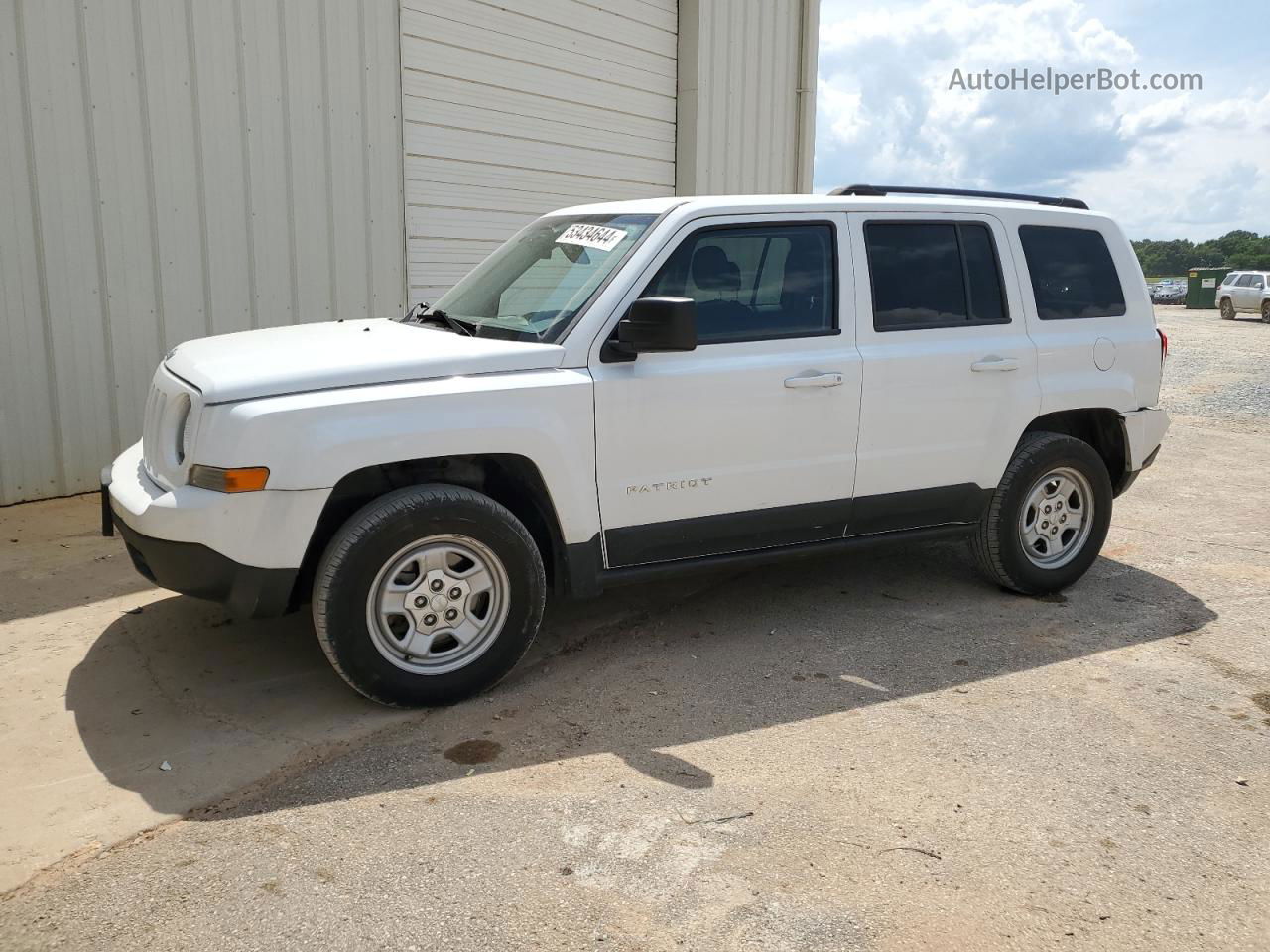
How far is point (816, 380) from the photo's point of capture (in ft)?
14.9

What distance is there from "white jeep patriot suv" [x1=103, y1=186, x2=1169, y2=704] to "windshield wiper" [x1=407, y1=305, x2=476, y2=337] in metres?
0.02

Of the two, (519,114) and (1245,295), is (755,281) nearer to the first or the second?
(519,114)

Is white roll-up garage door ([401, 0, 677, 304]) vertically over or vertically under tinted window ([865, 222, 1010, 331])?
over

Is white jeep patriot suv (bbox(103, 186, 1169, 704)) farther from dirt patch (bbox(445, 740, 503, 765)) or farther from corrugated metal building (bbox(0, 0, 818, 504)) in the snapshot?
corrugated metal building (bbox(0, 0, 818, 504))

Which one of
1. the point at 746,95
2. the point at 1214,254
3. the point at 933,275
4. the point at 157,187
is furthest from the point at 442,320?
Result: the point at 1214,254

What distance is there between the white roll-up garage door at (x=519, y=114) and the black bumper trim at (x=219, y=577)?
16.8ft

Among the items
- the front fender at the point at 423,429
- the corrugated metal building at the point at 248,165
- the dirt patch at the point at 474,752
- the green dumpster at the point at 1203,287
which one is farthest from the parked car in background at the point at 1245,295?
the dirt patch at the point at 474,752

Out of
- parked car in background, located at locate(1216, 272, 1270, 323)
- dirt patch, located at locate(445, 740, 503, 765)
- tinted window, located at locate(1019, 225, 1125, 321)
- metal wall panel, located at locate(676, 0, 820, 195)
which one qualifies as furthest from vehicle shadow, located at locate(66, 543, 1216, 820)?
parked car in background, located at locate(1216, 272, 1270, 323)

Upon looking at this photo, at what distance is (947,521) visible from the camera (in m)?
5.13

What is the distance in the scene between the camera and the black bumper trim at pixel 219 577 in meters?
3.71

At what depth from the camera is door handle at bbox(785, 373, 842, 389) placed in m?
4.51

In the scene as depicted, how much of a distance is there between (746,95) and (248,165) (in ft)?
19.1

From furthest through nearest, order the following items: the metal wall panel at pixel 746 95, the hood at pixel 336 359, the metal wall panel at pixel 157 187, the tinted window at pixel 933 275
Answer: the metal wall panel at pixel 746 95 < the metal wall panel at pixel 157 187 < the tinted window at pixel 933 275 < the hood at pixel 336 359

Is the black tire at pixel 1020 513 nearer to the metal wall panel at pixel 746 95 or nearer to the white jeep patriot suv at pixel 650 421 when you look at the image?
the white jeep patriot suv at pixel 650 421
